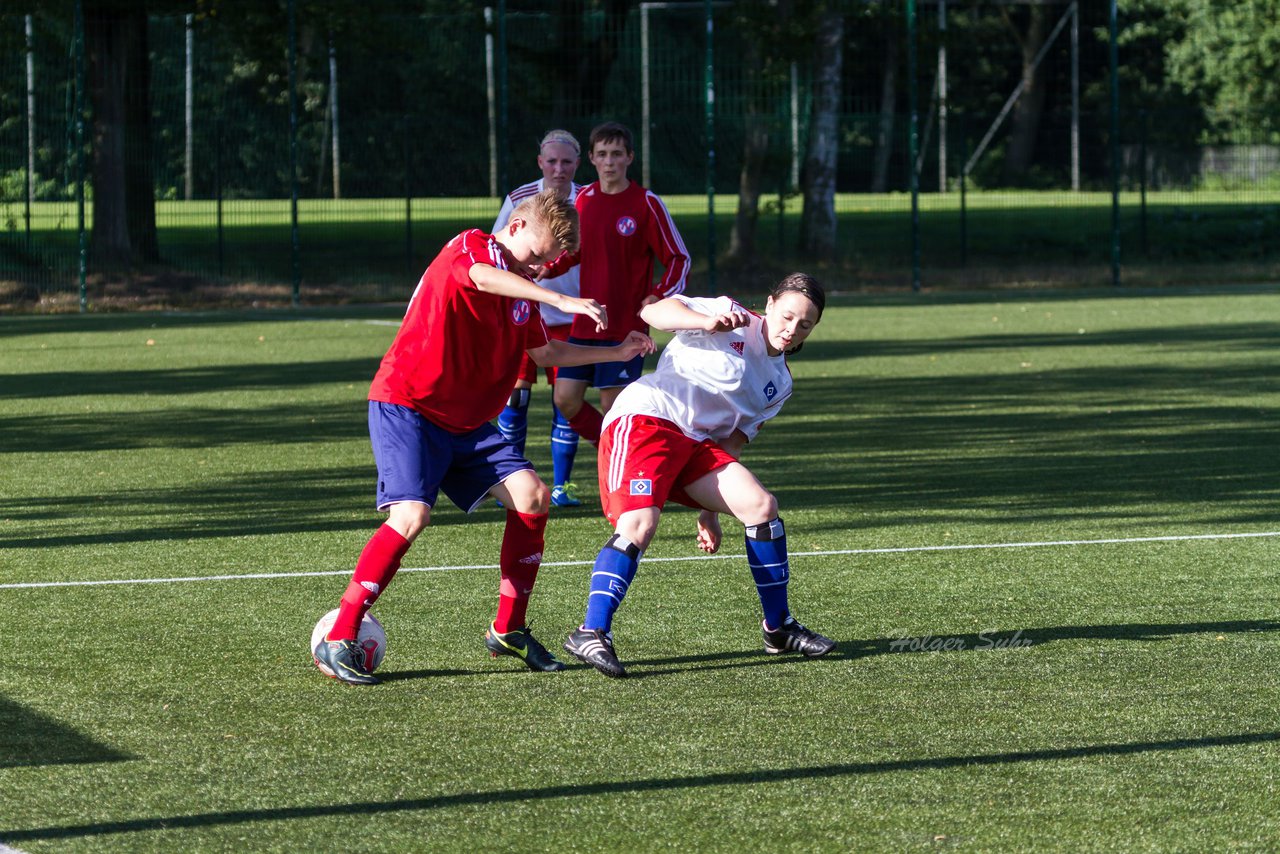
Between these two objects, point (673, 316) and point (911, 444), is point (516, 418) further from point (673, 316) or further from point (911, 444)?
point (673, 316)

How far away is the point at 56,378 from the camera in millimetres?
16031

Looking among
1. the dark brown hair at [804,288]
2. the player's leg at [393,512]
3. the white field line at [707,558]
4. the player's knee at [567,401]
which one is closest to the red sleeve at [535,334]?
the player's leg at [393,512]

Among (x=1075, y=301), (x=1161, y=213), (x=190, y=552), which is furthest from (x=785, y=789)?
(x=1161, y=213)

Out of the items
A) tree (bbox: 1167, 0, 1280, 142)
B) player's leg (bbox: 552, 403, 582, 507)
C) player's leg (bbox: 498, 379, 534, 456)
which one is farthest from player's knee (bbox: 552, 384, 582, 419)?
tree (bbox: 1167, 0, 1280, 142)

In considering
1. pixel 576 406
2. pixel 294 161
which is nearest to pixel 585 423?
pixel 576 406

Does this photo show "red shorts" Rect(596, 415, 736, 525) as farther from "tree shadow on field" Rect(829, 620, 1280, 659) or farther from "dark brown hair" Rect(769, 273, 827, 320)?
"tree shadow on field" Rect(829, 620, 1280, 659)

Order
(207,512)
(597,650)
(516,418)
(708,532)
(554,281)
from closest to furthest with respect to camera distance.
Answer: (597,650), (708,532), (207,512), (516,418), (554,281)

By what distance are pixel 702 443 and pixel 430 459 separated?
35.9 inches

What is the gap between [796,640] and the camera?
590cm

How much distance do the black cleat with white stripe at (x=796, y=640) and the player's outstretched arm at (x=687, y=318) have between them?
1037 millimetres

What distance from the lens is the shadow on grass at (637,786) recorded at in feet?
13.7

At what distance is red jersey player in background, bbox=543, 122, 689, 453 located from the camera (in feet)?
29.7

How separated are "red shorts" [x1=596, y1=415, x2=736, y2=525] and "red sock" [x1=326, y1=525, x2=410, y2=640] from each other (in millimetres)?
694

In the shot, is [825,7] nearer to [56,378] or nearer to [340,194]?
[340,194]
